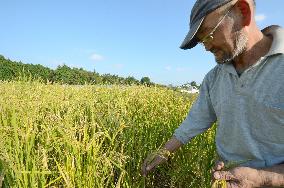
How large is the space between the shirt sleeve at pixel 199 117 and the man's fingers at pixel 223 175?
1.78 feet

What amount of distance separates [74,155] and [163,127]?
36.1 inches

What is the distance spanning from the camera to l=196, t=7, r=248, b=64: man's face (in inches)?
68.9

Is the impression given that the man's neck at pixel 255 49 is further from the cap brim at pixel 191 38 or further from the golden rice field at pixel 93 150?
the golden rice field at pixel 93 150

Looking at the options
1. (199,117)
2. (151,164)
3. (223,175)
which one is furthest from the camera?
(199,117)

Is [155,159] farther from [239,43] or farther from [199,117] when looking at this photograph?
[239,43]

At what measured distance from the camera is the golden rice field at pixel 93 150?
1.66m

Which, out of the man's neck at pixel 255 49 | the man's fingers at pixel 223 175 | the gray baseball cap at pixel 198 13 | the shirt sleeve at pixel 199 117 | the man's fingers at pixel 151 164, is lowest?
the man's fingers at pixel 151 164

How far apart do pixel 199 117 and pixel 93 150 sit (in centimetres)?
65

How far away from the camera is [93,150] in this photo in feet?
5.67

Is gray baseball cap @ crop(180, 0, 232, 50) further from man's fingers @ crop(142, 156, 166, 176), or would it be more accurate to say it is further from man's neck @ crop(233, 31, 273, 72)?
man's fingers @ crop(142, 156, 166, 176)

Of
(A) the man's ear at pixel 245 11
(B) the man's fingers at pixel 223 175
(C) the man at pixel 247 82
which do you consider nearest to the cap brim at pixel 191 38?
(C) the man at pixel 247 82

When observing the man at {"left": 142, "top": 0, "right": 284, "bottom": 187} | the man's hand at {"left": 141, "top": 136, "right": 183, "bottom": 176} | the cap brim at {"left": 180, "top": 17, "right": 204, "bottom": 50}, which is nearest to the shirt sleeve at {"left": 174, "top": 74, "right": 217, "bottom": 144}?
the man's hand at {"left": 141, "top": 136, "right": 183, "bottom": 176}

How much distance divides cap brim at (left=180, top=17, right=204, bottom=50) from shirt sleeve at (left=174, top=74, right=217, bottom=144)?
0.88ft

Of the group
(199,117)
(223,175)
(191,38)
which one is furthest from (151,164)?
(191,38)
